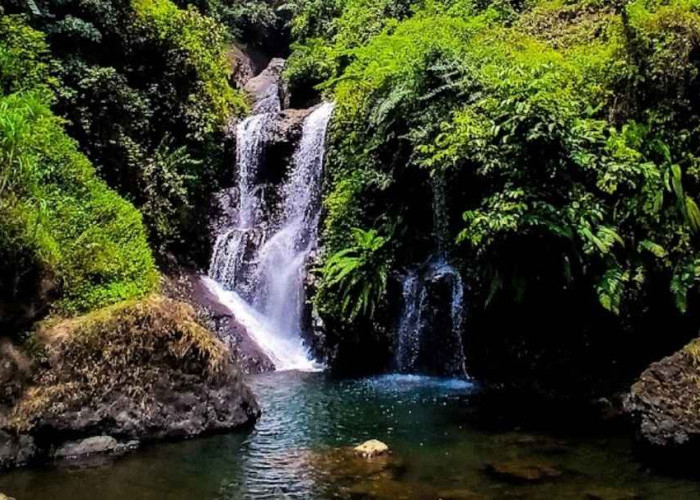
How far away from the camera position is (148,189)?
14422mm

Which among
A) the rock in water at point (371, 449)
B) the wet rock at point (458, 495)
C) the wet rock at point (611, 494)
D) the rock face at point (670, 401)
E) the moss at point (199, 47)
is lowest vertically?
the wet rock at point (458, 495)

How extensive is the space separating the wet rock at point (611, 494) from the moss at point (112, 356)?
15.4 ft

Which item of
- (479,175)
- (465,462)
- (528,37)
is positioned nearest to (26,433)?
(465,462)

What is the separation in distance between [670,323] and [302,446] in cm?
542

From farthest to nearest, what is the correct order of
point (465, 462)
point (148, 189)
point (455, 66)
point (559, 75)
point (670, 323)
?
point (148, 189), point (455, 66), point (559, 75), point (670, 323), point (465, 462)

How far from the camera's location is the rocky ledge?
25.2 ft

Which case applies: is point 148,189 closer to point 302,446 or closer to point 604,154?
point 302,446

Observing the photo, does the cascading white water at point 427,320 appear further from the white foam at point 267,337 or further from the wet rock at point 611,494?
the wet rock at point 611,494

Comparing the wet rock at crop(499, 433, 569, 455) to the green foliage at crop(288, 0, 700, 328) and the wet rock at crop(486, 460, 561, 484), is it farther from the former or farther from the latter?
the green foliage at crop(288, 0, 700, 328)

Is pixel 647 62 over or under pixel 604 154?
over

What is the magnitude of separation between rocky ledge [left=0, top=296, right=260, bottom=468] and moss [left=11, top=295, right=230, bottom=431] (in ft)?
0.04

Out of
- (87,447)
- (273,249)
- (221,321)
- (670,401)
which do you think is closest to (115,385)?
(87,447)

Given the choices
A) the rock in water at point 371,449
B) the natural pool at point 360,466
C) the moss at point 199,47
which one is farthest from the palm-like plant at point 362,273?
the moss at point 199,47

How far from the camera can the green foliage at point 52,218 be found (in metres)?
8.34
